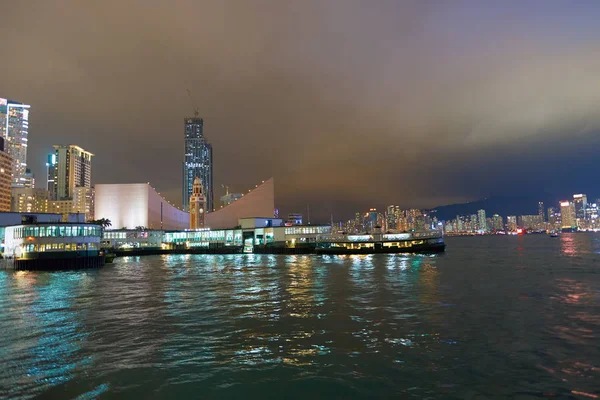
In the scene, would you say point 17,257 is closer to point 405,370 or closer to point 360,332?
point 360,332

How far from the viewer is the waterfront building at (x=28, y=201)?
146000 millimetres

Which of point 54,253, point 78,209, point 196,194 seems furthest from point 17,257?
point 78,209

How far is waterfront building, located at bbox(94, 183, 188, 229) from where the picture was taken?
3937 inches

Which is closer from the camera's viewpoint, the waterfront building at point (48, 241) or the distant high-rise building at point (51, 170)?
the waterfront building at point (48, 241)

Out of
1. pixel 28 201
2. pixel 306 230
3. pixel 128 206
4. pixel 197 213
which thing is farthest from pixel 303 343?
pixel 28 201

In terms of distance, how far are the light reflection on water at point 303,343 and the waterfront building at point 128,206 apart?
80789 mm

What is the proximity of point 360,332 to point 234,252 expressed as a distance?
7059 centimetres

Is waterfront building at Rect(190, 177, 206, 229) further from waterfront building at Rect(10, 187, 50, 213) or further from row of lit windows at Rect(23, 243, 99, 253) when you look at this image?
waterfront building at Rect(10, 187, 50, 213)

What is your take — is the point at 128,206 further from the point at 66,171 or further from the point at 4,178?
the point at 66,171

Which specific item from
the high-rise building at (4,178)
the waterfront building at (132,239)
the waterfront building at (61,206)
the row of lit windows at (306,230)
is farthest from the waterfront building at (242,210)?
the waterfront building at (61,206)

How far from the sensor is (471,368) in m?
10.3

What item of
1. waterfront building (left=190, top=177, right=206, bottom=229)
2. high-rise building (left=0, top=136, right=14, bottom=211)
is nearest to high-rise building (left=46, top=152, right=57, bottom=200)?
high-rise building (left=0, top=136, right=14, bottom=211)

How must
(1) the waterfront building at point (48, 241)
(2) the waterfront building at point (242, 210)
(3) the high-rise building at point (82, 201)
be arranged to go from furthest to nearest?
(3) the high-rise building at point (82, 201)
(2) the waterfront building at point (242, 210)
(1) the waterfront building at point (48, 241)

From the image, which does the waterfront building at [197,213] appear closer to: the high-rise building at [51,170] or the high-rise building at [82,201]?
the high-rise building at [82,201]
